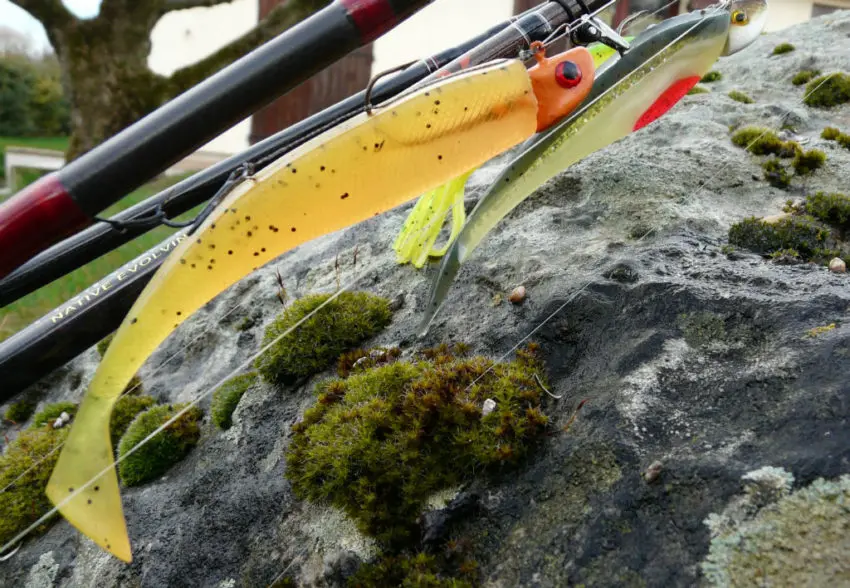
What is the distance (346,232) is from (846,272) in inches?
112

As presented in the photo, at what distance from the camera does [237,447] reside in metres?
2.72

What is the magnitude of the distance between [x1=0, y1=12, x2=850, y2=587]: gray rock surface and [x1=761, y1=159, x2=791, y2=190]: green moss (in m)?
0.05

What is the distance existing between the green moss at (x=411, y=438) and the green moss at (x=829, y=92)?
318 centimetres

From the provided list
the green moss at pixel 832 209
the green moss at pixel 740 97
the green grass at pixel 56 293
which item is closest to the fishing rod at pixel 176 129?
the green moss at pixel 832 209

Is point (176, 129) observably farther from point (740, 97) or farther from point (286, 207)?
point (740, 97)

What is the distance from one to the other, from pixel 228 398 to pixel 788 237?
2.75 metres

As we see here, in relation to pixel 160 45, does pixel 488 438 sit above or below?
below

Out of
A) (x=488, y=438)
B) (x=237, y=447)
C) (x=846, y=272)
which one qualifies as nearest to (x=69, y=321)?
(x=237, y=447)

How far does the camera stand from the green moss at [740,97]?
13.7ft


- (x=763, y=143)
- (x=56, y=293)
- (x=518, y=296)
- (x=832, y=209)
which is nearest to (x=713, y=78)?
(x=763, y=143)

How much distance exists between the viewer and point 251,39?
27.2ft

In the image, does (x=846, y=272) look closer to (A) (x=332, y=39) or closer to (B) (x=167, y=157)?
(A) (x=332, y=39)

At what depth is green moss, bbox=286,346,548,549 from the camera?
2037mm

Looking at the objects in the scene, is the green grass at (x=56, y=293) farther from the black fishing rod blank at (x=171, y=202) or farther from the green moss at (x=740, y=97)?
the green moss at (x=740, y=97)
